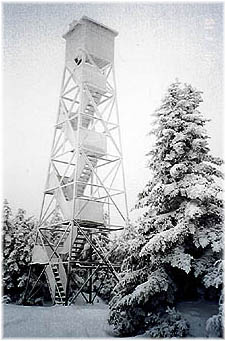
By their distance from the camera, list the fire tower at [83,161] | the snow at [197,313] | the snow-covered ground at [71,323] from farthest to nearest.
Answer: the fire tower at [83,161], the snow-covered ground at [71,323], the snow at [197,313]

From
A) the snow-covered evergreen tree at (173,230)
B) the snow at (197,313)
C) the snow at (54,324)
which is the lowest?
the snow at (54,324)

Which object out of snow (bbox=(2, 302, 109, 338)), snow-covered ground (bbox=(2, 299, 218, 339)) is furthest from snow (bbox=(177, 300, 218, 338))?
snow (bbox=(2, 302, 109, 338))

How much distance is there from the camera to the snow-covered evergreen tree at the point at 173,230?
29.3 feet

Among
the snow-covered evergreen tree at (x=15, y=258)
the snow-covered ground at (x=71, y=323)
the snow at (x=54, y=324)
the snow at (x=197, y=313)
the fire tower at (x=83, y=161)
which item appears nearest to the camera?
the snow at (x=197, y=313)

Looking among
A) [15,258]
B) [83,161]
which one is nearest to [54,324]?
[83,161]

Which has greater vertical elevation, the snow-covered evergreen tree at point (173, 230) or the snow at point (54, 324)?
the snow-covered evergreen tree at point (173, 230)

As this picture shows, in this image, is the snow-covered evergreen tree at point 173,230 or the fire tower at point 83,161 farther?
the fire tower at point 83,161

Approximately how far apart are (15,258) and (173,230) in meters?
12.7

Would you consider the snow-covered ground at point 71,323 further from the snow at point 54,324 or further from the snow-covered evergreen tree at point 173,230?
the snow-covered evergreen tree at point 173,230

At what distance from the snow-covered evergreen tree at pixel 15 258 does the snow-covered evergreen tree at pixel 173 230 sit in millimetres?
10264

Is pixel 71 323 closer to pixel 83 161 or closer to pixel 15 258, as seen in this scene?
pixel 83 161

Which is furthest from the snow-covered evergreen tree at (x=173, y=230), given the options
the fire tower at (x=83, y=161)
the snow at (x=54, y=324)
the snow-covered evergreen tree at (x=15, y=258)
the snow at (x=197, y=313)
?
the snow-covered evergreen tree at (x=15, y=258)

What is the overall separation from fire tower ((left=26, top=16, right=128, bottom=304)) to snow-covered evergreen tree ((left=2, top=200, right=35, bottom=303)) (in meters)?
1.29

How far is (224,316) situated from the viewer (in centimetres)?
784
